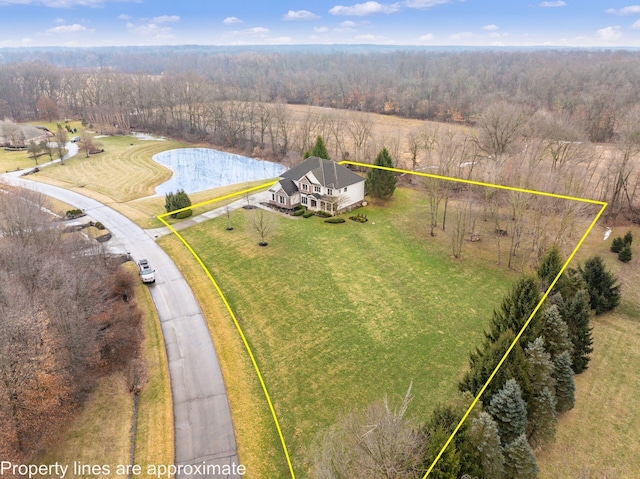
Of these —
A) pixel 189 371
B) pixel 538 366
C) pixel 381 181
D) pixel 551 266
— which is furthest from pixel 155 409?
pixel 381 181

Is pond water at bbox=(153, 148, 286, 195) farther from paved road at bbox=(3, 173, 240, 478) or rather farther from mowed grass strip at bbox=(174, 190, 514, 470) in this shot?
paved road at bbox=(3, 173, 240, 478)

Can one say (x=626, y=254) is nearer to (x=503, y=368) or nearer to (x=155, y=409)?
(x=503, y=368)

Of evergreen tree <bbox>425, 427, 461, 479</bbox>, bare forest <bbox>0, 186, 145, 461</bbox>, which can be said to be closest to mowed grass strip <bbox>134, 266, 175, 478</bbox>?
bare forest <bbox>0, 186, 145, 461</bbox>

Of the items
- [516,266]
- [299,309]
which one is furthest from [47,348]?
[516,266]

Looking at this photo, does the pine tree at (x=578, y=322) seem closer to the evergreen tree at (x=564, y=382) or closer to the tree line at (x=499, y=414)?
the tree line at (x=499, y=414)

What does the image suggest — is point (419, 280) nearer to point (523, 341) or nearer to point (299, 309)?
point (299, 309)

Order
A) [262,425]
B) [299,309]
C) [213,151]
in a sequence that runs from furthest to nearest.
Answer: [213,151] < [299,309] < [262,425]
